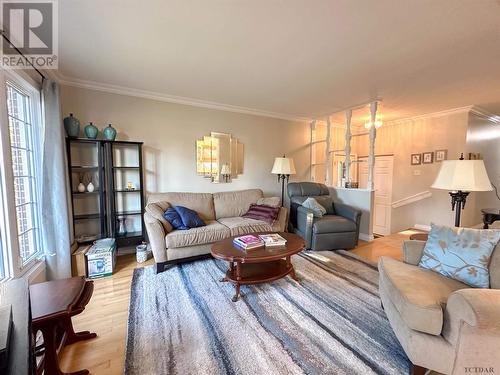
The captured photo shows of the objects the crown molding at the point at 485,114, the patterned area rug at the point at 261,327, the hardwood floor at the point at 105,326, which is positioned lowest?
the hardwood floor at the point at 105,326

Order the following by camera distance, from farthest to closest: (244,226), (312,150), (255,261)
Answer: (312,150) → (244,226) → (255,261)

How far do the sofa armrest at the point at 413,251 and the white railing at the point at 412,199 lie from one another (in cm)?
315

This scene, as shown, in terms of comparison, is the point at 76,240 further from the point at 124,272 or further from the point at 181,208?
the point at 181,208

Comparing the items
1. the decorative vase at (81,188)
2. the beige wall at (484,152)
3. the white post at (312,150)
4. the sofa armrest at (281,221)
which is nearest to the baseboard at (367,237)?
the sofa armrest at (281,221)

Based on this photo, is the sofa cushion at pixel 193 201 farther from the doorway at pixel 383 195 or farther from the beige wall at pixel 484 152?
the beige wall at pixel 484 152

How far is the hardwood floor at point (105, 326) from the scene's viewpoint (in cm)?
145

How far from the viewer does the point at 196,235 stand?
2799 mm

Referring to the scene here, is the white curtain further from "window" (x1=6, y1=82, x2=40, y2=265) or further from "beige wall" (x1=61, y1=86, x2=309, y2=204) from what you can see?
"beige wall" (x1=61, y1=86, x2=309, y2=204)

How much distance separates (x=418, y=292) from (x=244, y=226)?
2090 millimetres

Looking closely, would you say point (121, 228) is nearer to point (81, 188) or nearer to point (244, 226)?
point (81, 188)

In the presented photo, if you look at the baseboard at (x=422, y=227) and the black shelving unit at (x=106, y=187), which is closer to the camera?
the black shelving unit at (x=106, y=187)

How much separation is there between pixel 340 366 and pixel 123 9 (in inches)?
112

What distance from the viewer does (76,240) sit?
2.88 m

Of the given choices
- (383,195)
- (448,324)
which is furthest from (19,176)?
(383,195)
